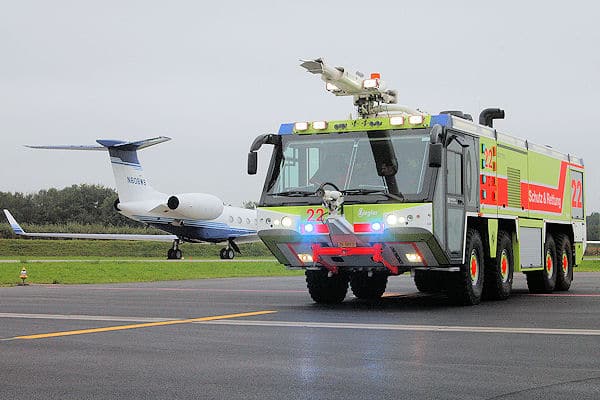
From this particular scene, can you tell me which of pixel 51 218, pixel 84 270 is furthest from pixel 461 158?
pixel 51 218

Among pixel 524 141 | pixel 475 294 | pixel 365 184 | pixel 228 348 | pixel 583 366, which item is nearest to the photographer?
pixel 583 366

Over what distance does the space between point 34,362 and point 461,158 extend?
9550mm

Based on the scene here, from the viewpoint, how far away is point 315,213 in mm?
16828

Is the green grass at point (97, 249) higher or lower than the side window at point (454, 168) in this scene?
lower

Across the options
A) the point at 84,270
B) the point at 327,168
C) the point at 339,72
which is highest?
the point at 339,72

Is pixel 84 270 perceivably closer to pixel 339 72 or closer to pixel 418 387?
pixel 339 72

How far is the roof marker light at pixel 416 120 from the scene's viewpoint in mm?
16719

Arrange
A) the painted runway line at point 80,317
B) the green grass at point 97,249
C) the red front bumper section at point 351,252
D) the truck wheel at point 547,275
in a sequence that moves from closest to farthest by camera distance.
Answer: the painted runway line at point 80,317 < the red front bumper section at point 351,252 < the truck wheel at point 547,275 < the green grass at point 97,249

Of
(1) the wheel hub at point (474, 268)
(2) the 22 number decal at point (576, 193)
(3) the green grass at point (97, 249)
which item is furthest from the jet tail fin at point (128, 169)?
(1) the wheel hub at point (474, 268)

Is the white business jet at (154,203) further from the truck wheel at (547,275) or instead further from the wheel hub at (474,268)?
the wheel hub at (474,268)

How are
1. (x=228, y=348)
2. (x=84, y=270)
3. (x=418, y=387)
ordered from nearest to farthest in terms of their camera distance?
(x=418, y=387), (x=228, y=348), (x=84, y=270)

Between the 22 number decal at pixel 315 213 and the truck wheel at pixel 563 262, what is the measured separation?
25.9 feet

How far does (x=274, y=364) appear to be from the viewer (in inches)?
367

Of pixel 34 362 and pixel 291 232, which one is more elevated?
pixel 291 232
